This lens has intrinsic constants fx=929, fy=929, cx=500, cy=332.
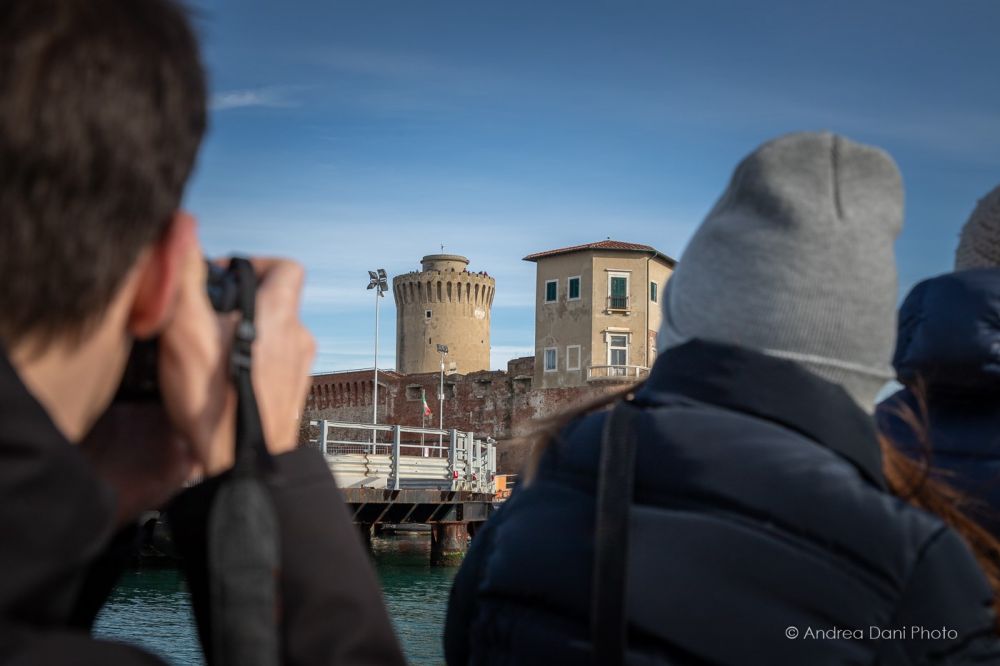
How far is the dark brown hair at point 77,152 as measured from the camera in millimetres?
695

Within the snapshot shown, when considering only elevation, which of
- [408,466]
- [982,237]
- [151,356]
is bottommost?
[408,466]

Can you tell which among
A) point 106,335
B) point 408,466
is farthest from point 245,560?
point 408,466

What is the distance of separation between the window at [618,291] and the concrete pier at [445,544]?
1870cm

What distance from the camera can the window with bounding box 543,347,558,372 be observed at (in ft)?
132

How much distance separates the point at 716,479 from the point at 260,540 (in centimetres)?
64

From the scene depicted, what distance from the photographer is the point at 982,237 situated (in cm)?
222

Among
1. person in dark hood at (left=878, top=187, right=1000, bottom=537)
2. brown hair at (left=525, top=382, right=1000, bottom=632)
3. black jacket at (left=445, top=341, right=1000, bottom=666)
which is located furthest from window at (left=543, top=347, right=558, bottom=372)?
black jacket at (left=445, top=341, right=1000, bottom=666)

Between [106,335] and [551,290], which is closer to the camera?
[106,335]

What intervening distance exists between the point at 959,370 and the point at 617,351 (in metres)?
36.7

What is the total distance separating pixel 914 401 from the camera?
2162mm

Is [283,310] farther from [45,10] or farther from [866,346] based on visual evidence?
[866,346]

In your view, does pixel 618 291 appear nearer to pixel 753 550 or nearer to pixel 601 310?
pixel 601 310

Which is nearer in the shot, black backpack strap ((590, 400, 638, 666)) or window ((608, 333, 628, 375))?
black backpack strap ((590, 400, 638, 666))

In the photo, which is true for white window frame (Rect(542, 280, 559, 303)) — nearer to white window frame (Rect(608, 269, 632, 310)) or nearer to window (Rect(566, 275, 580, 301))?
window (Rect(566, 275, 580, 301))
